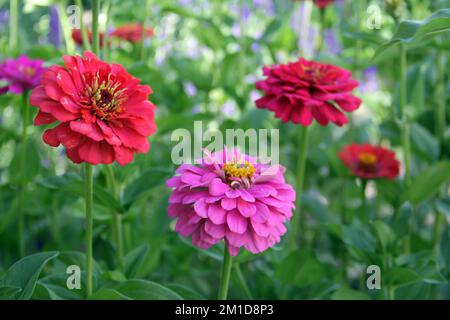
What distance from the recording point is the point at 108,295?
0.69 metres

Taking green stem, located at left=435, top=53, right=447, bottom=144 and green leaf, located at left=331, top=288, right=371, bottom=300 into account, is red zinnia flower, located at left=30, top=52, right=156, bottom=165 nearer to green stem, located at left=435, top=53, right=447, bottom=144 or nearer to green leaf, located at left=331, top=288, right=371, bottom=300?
green leaf, located at left=331, top=288, right=371, bottom=300

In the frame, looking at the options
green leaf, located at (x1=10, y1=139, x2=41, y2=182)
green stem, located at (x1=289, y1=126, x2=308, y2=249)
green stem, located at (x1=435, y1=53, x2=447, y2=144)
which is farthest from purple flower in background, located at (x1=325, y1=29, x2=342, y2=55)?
green leaf, located at (x1=10, y1=139, x2=41, y2=182)

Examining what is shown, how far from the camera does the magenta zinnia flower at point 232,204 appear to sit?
625mm

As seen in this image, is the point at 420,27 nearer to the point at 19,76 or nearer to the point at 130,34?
the point at 19,76

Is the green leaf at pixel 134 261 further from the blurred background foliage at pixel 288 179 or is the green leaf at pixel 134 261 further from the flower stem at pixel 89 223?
the flower stem at pixel 89 223

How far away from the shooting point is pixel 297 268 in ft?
→ 2.98

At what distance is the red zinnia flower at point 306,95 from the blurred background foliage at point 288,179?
0.06 metres

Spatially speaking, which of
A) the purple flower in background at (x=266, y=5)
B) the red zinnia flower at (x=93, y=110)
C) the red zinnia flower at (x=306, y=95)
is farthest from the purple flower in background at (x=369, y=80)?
the red zinnia flower at (x=93, y=110)

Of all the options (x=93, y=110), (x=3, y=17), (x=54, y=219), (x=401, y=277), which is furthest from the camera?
(x=3, y=17)

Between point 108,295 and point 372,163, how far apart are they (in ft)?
1.75

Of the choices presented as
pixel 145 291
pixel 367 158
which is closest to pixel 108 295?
pixel 145 291
